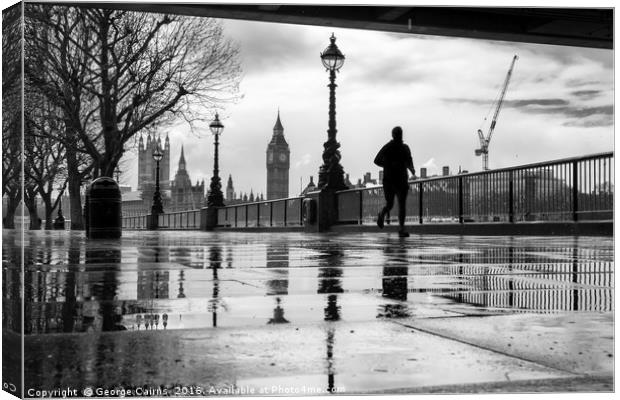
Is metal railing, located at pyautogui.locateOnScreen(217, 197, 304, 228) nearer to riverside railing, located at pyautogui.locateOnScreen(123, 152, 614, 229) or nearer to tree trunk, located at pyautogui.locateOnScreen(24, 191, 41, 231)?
riverside railing, located at pyautogui.locateOnScreen(123, 152, 614, 229)

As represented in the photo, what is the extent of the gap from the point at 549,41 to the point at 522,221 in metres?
11.6

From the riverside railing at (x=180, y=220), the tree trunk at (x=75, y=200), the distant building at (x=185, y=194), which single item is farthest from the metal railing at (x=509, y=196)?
the distant building at (x=185, y=194)

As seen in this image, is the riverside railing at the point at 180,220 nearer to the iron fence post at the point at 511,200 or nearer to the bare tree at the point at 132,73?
the bare tree at the point at 132,73

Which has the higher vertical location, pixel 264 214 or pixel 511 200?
pixel 511 200

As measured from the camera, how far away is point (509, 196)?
16.1 metres

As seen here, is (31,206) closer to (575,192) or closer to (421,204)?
(575,192)

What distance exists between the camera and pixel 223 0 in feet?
9.39

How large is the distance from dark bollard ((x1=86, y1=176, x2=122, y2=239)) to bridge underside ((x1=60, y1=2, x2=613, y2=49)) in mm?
9392

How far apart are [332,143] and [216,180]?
14.5 meters

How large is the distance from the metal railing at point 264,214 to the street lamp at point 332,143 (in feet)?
8.41

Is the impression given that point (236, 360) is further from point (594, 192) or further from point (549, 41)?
point (594, 192)

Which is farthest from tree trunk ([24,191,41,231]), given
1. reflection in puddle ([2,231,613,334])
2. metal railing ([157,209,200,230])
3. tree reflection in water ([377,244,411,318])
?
metal railing ([157,209,200,230])

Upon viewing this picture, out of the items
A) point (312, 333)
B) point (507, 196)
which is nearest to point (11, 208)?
point (312, 333)

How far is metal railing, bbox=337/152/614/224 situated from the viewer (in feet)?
44.1
